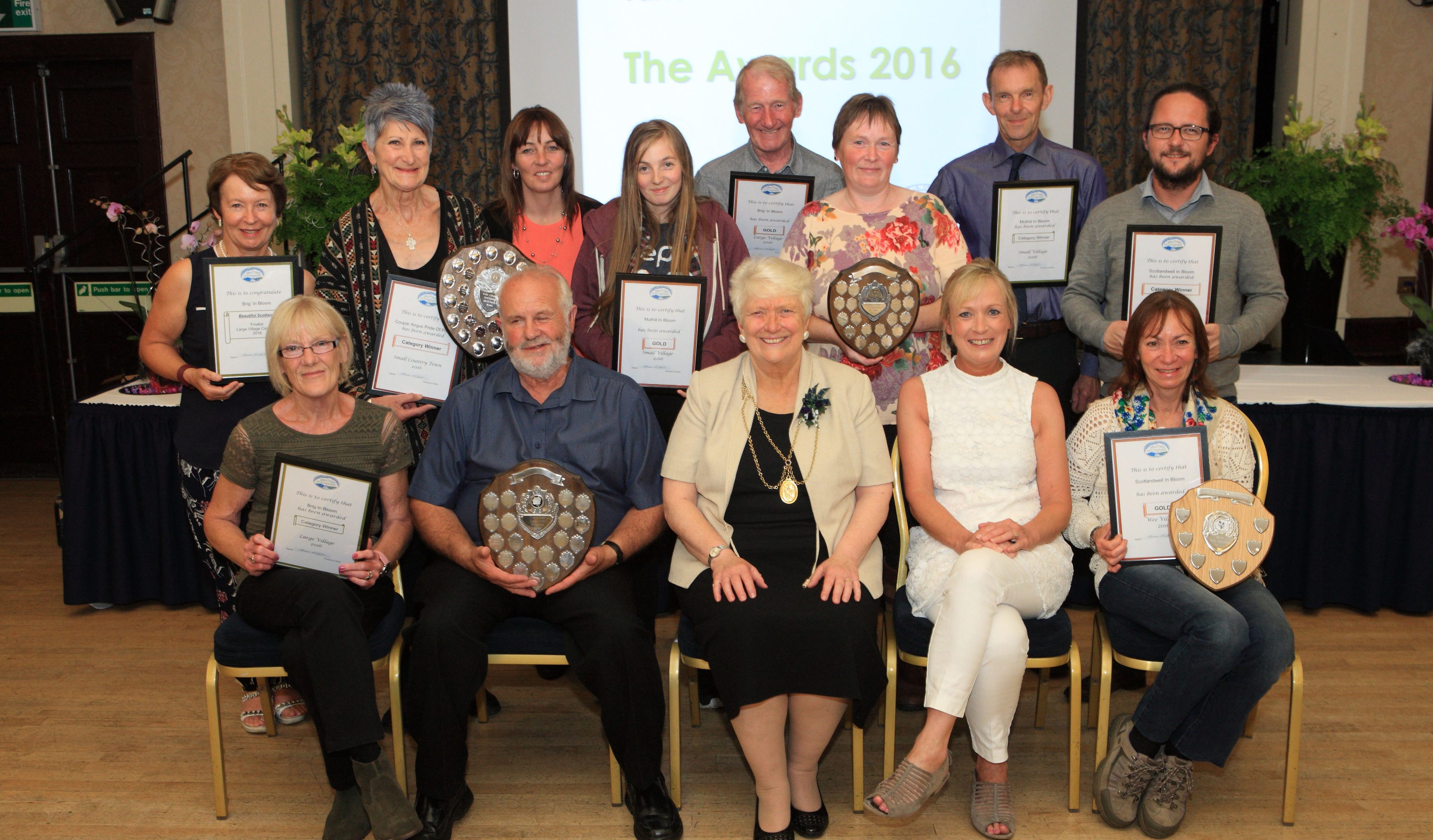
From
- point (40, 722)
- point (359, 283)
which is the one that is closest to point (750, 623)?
point (359, 283)

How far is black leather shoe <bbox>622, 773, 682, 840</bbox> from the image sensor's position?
8.68ft

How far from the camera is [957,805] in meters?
2.81

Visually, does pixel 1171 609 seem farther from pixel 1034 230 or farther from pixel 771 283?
pixel 1034 230

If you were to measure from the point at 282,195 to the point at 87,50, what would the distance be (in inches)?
178

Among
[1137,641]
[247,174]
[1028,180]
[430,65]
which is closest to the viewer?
[1137,641]

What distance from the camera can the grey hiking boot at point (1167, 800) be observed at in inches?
Result: 103

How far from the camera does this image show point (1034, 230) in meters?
3.50

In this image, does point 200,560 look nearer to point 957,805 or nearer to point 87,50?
point 957,805

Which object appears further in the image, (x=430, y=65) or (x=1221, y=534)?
(x=430, y=65)

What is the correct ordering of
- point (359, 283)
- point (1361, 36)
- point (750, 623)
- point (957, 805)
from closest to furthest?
point (750, 623), point (957, 805), point (359, 283), point (1361, 36)

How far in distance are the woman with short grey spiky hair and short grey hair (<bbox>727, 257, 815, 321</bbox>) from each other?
3.21 ft

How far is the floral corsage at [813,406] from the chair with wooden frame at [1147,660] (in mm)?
975

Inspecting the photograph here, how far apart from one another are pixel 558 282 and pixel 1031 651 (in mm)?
1598

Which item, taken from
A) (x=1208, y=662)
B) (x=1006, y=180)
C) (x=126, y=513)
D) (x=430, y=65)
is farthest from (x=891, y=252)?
(x=430, y=65)
